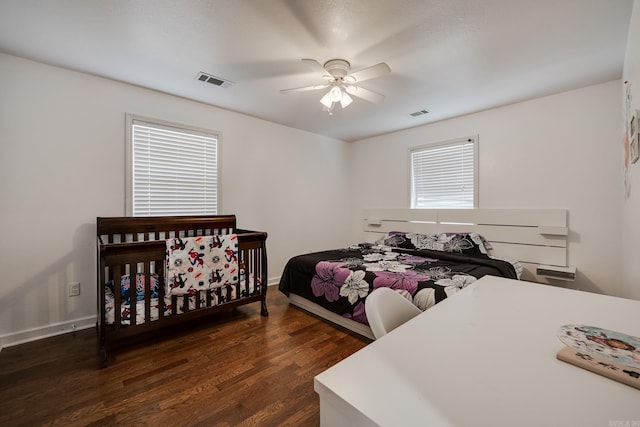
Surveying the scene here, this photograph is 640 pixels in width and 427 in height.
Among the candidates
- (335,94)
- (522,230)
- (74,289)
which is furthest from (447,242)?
(74,289)

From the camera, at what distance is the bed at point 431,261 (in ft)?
7.96

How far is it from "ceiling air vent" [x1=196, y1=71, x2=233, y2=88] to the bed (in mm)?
2046

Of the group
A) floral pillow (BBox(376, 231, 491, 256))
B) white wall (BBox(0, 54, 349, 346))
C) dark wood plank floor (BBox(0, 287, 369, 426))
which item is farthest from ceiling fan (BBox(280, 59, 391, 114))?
dark wood plank floor (BBox(0, 287, 369, 426))

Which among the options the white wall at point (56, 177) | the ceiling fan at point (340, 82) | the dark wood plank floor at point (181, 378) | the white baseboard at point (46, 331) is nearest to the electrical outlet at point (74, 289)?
the white wall at point (56, 177)

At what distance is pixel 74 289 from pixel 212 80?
2418 mm

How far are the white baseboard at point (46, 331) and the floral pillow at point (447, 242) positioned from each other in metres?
3.60

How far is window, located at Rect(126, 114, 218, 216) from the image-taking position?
115 inches

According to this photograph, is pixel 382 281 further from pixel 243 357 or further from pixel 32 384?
pixel 32 384

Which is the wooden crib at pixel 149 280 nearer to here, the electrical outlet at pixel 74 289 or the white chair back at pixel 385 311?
the electrical outlet at pixel 74 289

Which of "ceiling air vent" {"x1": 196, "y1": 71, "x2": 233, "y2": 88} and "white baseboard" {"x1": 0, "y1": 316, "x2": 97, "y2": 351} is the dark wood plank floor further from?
"ceiling air vent" {"x1": 196, "y1": 71, "x2": 233, "y2": 88}

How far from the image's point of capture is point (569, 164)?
3039 millimetres

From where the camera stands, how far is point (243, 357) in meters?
2.14

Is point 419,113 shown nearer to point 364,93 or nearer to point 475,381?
point 364,93

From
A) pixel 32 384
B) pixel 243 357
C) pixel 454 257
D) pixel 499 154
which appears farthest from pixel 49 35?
pixel 499 154
